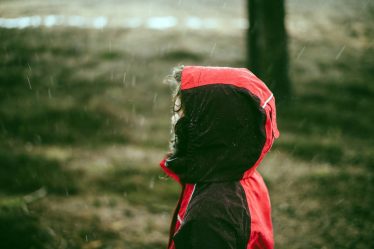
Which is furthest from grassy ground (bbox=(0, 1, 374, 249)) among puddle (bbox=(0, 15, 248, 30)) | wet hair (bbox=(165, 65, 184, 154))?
wet hair (bbox=(165, 65, 184, 154))

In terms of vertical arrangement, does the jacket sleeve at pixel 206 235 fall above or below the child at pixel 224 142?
below

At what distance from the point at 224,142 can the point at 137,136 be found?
5581mm

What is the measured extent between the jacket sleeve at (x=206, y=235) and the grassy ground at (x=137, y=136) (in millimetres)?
2559

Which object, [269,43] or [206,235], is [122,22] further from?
[206,235]

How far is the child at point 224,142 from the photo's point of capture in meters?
2.23

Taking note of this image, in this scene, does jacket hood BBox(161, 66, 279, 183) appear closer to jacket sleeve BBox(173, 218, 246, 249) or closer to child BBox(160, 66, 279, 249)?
child BBox(160, 66, 279, 249)

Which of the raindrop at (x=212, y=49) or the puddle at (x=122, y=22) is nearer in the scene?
the raindrop at (x=212, y=49)

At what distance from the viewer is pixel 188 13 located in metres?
14.8

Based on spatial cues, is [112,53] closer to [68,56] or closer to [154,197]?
[68,56]

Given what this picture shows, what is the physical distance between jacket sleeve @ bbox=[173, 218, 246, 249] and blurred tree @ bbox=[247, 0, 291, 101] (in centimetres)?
635

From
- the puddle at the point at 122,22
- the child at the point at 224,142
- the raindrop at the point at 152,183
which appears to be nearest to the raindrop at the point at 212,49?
the puddle at the point at 122,22

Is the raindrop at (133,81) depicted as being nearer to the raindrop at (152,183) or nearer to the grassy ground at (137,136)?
the grassy ground at (137,136)

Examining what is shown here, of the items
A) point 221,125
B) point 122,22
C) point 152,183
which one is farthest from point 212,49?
point 221,125

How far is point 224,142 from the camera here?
7.54 feet
